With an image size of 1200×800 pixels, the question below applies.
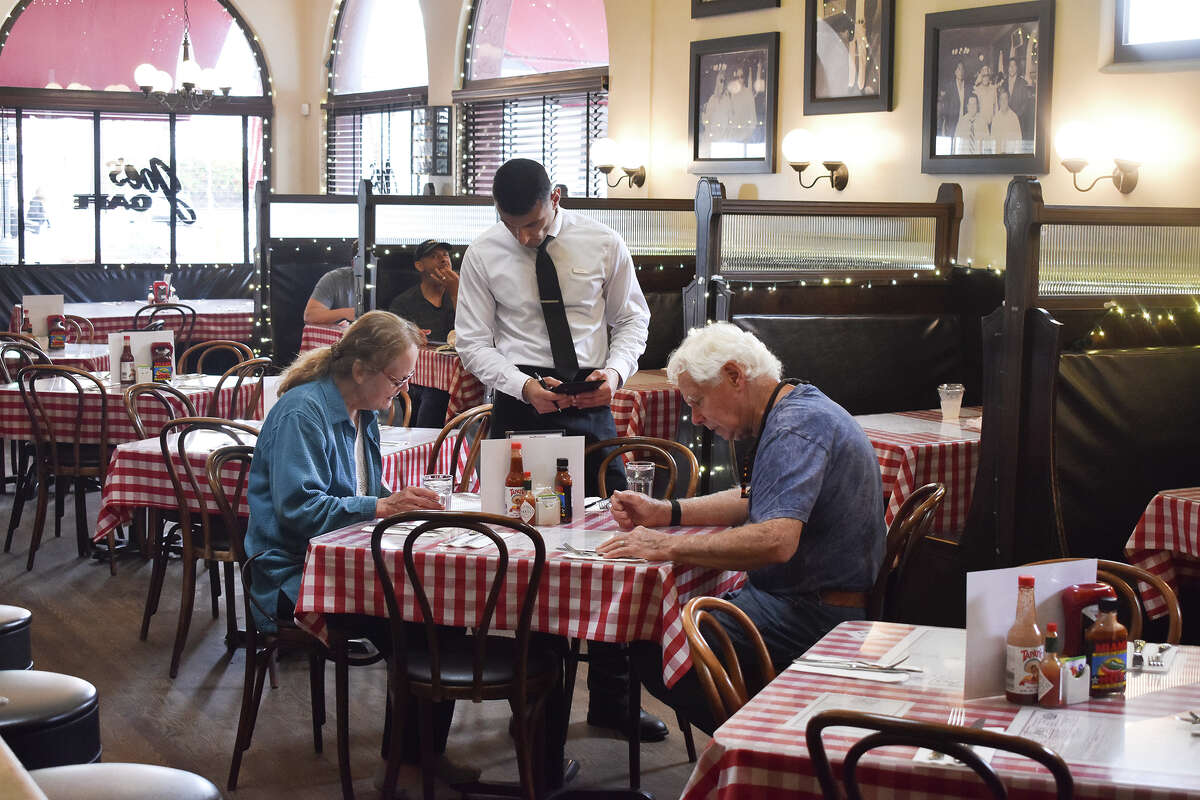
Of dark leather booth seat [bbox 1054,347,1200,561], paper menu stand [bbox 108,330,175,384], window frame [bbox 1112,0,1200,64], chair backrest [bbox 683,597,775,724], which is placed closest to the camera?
chair backrest [bbox 683,597,775,724]

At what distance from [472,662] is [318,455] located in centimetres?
69

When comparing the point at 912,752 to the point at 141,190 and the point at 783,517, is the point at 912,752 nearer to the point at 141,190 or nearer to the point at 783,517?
the point at 783,517

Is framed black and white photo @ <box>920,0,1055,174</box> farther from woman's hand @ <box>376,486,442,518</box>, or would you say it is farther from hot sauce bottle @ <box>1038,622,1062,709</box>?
hot sauce bottle @ <box>1038,622,1062,709</box>

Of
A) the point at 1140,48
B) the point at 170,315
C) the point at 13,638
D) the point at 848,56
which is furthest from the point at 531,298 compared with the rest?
the point at 170,315

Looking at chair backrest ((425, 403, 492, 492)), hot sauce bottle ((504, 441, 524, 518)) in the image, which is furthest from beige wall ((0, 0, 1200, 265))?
hot sauce bottle ((504, 441, 524, 518))

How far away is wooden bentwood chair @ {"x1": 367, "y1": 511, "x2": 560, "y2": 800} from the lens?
117 inches

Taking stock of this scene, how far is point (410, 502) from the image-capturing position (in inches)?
131

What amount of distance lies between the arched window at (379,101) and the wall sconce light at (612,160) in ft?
7.85

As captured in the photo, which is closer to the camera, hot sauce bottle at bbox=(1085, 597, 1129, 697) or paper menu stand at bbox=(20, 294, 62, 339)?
hot sauce bottle at bbox=(1085, 597, 1129, 697)

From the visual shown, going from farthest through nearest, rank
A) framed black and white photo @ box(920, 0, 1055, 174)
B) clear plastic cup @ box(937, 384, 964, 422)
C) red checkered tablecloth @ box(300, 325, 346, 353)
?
red checkered tablecloth @ box(300, 325, 346, 353), framed black and white photo @ box(920, 0, 1055, 174), clear plastic cup @ box(937, 384, 964, 422)

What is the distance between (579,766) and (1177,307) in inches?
111

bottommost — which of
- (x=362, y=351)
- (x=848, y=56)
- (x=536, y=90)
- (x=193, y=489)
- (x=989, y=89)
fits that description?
(x=193, y=489)

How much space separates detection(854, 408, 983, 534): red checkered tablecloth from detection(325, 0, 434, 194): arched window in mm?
6860

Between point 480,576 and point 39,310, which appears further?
point 39,310
